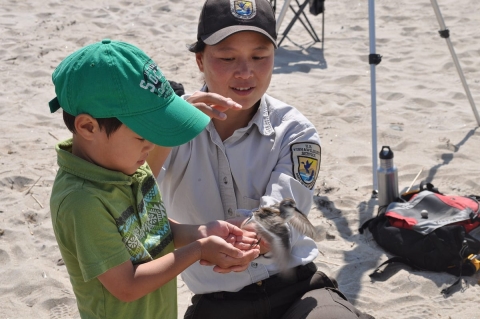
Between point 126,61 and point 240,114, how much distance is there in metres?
0.83

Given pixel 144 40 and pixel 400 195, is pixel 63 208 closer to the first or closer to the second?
pixel 400 195

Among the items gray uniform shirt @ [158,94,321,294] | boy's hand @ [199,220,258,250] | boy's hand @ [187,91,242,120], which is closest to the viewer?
boy's hand @ [199,220,258,250]

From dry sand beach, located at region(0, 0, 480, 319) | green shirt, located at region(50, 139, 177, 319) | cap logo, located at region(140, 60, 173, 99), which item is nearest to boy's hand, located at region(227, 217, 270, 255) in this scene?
green shirt, located at region(50, 139, 177, 319)

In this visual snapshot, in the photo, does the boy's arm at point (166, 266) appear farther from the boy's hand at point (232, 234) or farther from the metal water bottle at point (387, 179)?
the metal water bottle at point (387, 179)

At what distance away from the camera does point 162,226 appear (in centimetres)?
208

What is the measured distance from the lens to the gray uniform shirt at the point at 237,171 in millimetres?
2391

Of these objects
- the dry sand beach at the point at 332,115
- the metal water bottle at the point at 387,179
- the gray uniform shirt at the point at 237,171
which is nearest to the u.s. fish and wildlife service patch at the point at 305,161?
the gray uniform shirt at the point at 237,171

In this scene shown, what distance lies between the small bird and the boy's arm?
11cm

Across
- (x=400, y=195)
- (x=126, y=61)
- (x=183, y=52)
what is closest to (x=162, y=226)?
(x=126, y=61)

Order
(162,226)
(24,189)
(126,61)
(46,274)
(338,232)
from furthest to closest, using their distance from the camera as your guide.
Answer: (24,189)
(338,232)
(46,274)
(162,226)
(126,61)

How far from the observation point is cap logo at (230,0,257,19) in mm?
2311

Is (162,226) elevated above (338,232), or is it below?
above

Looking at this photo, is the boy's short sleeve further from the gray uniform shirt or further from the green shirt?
the gray uniform shirt

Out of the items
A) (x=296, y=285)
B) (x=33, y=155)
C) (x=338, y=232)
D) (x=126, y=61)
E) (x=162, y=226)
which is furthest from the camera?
(x=33, y=155)
